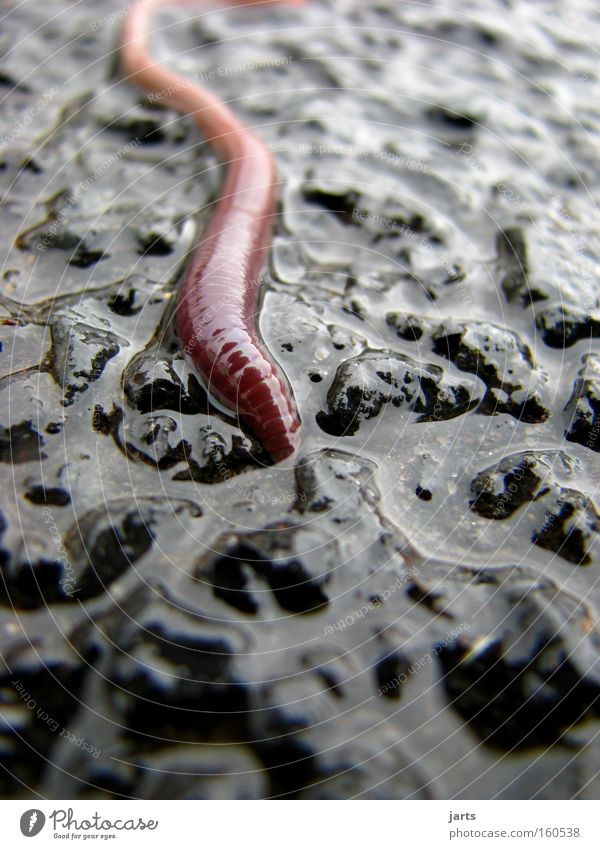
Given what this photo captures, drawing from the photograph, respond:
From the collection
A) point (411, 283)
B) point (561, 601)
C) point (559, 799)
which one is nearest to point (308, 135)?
point (411, 283)

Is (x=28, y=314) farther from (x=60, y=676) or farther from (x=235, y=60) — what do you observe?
(x=235, y=60)

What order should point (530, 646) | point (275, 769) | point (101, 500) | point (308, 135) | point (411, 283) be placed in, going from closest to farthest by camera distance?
point (275, 769) → point (530, 646) → point (101, 500) → point (411, 283) → point (308, 135)

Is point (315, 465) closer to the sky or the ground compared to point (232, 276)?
closer to the ground

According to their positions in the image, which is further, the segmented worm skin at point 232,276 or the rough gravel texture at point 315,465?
the segmented worm skin at point 232,276

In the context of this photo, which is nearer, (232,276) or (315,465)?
(315,465)
